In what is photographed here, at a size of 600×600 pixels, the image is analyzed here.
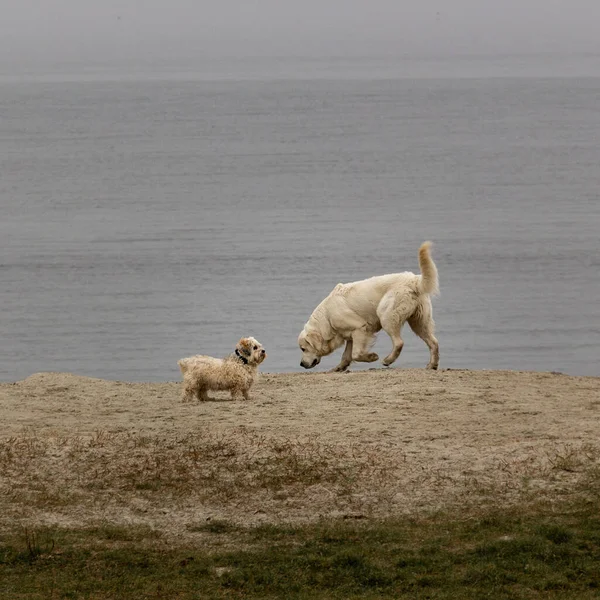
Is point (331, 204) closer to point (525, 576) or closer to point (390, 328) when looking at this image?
point (390, 328)

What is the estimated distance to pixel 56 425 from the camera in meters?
16.0

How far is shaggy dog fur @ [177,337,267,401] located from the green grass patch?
3.96 m

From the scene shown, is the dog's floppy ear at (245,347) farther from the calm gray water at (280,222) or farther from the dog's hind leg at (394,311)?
the calm gray water at (280,222)

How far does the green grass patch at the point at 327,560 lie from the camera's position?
11.5 meters

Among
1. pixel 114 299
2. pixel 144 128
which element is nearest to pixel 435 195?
pixel 114 299

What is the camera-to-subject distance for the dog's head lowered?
20656 millimetres

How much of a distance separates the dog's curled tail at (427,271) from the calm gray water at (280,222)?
310 inches

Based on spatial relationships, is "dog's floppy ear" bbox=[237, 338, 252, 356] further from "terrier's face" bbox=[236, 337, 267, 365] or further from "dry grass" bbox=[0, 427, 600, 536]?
"dry grass" bbox=[0, 427, 600, 536]

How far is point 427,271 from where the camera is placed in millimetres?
19203

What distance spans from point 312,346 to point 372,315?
42.9 inches

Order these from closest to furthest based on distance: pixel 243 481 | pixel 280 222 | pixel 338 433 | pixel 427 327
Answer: pixel 243 481 → pixel 338 433 → pixel 427 327 → pixel 280 222

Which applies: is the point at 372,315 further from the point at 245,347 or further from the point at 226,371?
the point at 226,371

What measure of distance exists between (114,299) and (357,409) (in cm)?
1959

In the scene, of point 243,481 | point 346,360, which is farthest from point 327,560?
point 346,360
